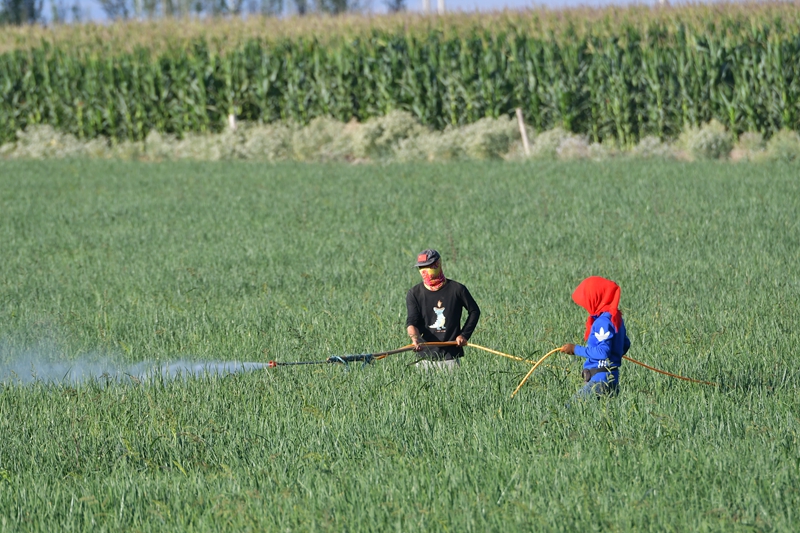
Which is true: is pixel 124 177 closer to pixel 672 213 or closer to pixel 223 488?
pixel 672 213

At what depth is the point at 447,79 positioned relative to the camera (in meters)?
29.9

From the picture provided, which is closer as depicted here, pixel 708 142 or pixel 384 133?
pixel 708 142

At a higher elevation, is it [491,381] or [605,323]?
[605,323]

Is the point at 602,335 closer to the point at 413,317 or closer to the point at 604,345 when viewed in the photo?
the point at 604,345

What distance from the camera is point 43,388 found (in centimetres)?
794

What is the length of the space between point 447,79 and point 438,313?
74.1ft

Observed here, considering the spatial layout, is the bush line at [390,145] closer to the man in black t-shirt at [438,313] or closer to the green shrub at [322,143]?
the green shrub at [322,143]

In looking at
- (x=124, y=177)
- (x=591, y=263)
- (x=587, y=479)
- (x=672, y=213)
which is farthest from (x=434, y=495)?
(x=124, y=177)

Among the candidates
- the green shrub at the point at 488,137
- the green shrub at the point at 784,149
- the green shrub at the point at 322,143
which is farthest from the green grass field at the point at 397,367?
the green shrub at the point at 322,143

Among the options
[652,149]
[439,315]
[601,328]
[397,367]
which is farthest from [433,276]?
[652,149]

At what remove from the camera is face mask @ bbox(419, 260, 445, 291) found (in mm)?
7953

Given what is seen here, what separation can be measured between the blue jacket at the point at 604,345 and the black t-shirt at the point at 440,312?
1.57 metres

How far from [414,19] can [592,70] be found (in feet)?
21.4

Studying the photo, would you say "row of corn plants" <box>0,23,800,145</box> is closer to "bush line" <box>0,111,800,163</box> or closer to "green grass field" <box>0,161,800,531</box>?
"bush line" <box>0,111,800,163</box>
